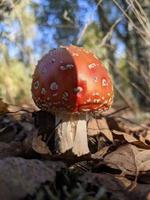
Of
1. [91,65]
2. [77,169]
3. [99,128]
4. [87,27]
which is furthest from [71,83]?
[87,27]

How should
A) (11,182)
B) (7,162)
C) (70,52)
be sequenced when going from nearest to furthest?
1. (11,182)
2. (7,162)
3. (70,52)

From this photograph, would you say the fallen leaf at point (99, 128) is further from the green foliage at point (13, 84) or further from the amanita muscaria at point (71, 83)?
the green foliage at point (13, 84)

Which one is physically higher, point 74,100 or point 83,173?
point 74,100

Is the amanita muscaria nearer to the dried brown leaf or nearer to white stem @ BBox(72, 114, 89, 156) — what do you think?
white stem @ BBox(72, 114, 89, 156)

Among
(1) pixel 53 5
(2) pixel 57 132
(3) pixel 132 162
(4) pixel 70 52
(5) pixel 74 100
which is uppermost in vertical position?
(1) pixel 53 5

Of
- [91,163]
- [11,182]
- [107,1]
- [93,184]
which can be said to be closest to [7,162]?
[11,182]

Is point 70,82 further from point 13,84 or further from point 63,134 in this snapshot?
point 13,84

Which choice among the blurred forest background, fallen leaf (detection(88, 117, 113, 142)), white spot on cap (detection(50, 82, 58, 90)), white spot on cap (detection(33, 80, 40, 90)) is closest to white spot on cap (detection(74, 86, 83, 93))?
white spot on cap (detection(50, 82, 58, 90))

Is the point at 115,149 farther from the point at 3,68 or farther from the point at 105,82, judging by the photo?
the point at 3,68
